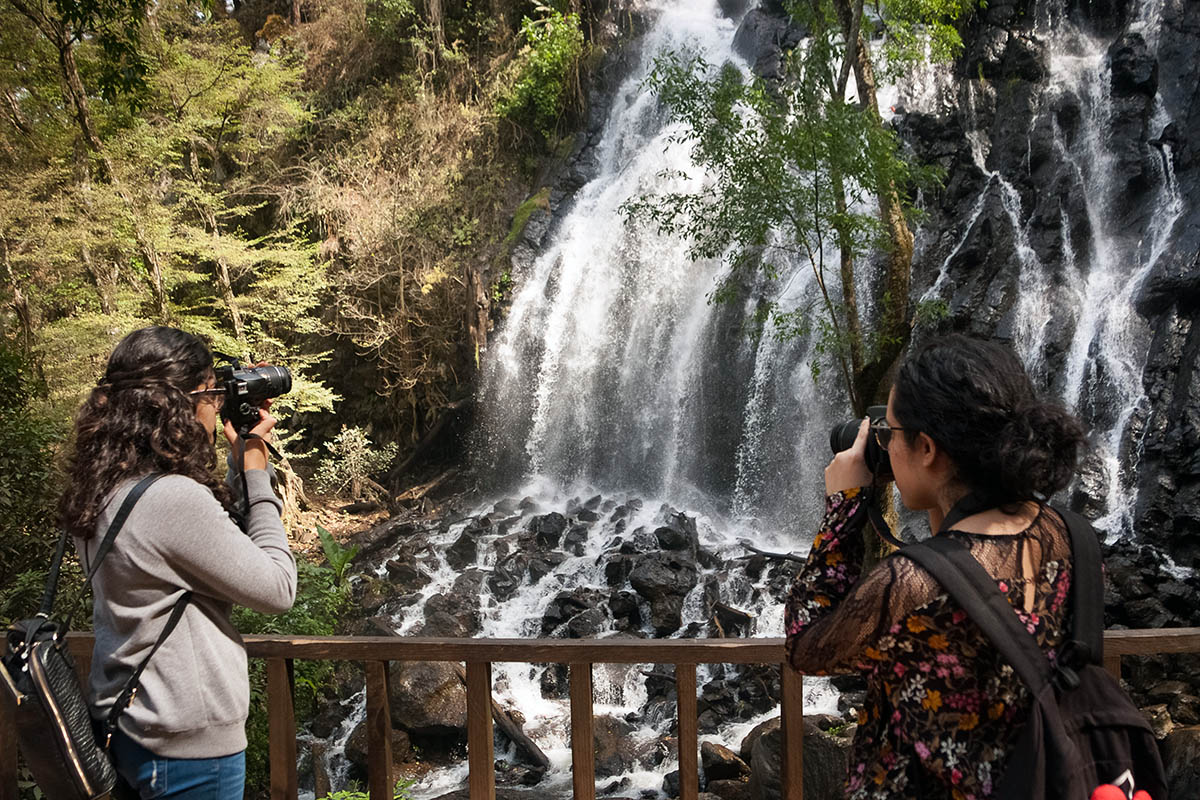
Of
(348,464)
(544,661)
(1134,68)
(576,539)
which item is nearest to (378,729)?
(544,661)

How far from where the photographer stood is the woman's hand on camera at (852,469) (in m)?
1.40

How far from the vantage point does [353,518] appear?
13258 mm

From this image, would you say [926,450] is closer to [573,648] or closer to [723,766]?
[573,648]

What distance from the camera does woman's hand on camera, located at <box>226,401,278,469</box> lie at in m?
1.80

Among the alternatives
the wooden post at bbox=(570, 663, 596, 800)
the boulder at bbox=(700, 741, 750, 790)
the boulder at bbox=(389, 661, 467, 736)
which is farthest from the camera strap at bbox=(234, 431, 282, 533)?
the boulder at bbox=(389, 661, 467, 736)

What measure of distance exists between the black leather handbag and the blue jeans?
0.11 feet

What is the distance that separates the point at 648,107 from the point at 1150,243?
876 cm

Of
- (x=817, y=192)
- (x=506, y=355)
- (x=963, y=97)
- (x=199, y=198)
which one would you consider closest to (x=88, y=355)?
(x=199, y=198)

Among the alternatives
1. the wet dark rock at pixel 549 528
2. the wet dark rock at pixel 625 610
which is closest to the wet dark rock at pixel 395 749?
the wet dark rock at pixel 625 610

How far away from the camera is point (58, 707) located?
1.48 metres

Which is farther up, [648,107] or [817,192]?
[648,107]

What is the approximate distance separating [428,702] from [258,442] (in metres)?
5.70

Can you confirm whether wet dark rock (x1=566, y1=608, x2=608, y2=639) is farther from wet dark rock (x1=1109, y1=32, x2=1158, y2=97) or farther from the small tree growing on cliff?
wet dark rock (x1=1109, y1=32, x2=1158, y2=97)

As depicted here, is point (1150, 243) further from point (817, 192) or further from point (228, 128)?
point (228, 128)
